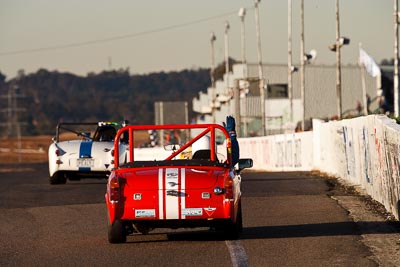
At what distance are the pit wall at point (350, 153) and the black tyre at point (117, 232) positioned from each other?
149 inches

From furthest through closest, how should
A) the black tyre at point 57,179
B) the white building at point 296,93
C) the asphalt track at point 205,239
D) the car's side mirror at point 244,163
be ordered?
the white building at point 296,93
the black tyre at point 57,179
the car's side mirror at point 244,163
the asphalt track at point 205,239

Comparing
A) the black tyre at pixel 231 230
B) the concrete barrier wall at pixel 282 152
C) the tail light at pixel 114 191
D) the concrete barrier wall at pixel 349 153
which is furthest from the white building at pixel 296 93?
the tail light at pixel 114 191

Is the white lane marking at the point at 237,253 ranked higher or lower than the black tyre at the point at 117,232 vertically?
lower

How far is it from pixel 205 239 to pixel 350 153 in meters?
10.6

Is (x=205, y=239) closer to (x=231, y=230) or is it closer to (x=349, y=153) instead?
(x=231, y=230)

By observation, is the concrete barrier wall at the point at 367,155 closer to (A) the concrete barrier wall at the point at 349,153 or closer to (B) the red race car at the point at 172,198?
(A) the concrete barrier wall at the point at 349,153

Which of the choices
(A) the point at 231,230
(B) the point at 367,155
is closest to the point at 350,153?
(B) the point at 367,155

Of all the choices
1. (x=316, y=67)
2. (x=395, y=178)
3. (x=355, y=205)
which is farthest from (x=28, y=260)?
(x=316, y=67)

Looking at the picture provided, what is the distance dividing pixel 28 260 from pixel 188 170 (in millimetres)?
2054

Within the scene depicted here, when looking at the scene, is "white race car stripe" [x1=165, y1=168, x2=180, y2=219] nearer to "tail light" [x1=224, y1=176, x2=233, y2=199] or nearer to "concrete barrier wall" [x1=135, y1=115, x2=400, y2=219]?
"tail light" [x1=224, y1=176, x2=233, y2=199]

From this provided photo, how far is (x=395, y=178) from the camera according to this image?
616 inches

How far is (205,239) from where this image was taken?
13859 millimetres

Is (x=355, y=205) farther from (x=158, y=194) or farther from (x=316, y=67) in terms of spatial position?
(x=316, y=67)

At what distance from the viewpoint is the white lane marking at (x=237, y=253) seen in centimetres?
1164
